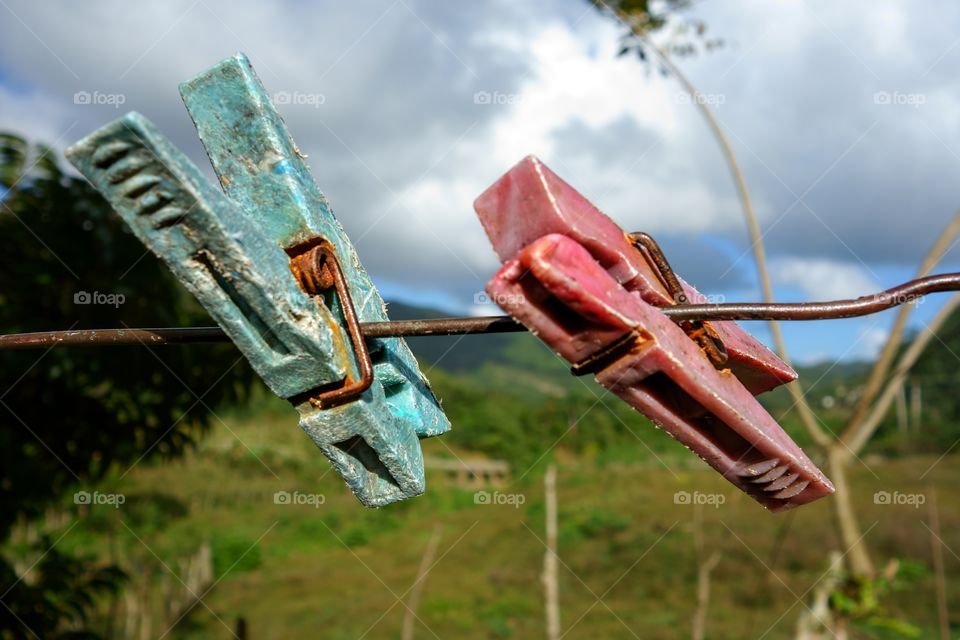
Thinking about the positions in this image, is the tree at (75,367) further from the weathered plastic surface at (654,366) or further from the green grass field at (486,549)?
the green grass field at (486,549)

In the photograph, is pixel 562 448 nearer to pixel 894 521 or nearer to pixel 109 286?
pixel 894 521

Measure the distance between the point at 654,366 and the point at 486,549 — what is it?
41.0 ft

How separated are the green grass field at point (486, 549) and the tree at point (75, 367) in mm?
3706

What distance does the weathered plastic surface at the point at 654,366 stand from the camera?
730 millimetres

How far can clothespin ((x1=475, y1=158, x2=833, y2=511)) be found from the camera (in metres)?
0.74

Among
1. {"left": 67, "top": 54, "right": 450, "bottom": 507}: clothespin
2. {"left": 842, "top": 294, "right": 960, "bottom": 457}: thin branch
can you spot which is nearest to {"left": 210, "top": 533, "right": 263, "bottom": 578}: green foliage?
{"left": 842, "top": 294, "right": 960, "bottom": 457}: thin branch

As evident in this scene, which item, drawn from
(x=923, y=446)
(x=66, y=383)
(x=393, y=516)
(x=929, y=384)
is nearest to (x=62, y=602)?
(x=66, y=383)

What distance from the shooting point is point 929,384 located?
2253 centimetres

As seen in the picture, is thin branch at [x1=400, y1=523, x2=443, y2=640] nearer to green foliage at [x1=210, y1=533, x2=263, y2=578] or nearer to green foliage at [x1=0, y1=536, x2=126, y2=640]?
green foliage at [x1=0, y1=536, x2=126, y2=640]

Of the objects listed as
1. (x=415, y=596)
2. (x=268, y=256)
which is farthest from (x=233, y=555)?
(x=268, y=256)

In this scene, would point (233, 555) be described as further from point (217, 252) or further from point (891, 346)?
point (217, 252)

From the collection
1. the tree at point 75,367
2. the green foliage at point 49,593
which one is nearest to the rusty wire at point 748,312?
the tree at point 75,367

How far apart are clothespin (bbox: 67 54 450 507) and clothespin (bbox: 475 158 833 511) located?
196 millimetres

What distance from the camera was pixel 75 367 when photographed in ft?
10.1
